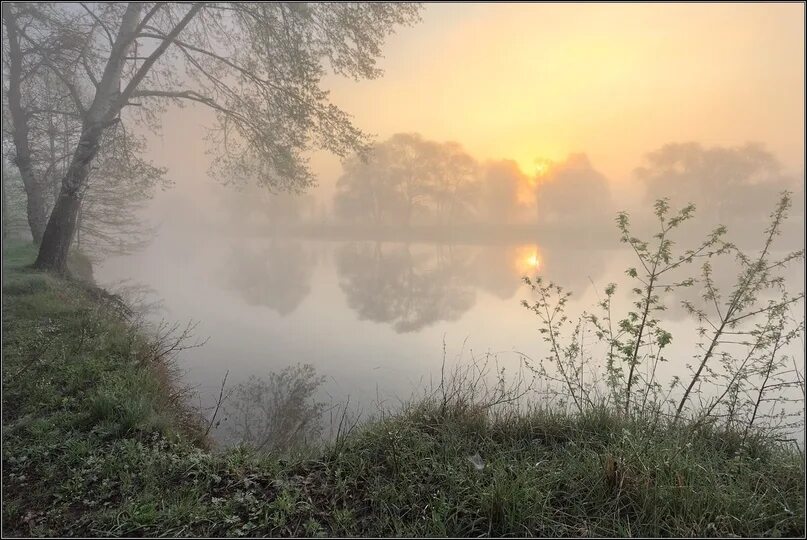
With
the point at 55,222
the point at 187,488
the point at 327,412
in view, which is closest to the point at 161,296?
the point at 55,222

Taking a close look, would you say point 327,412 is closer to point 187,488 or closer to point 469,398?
point 469,398

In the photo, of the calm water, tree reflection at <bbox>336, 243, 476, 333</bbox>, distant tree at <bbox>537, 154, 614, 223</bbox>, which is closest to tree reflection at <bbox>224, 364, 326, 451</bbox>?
the calm water

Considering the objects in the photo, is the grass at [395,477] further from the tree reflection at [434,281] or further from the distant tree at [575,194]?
the distant tree at [575,194]

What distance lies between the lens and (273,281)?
16625 mm

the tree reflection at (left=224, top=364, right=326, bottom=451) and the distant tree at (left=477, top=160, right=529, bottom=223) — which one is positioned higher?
the distant tree at (left=477, top=160, right=529, bottom=223)

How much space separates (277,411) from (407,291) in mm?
9070

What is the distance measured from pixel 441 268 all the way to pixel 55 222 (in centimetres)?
1530

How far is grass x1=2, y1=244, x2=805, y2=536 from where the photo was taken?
2404mm

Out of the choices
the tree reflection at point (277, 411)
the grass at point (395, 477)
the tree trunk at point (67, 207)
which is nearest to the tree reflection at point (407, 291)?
the tree reflection at point (277, 411)

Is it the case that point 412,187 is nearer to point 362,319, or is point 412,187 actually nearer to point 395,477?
point 362,319

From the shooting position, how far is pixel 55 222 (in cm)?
800

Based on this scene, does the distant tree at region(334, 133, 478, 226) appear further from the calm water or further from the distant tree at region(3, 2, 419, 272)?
the distant tree at region(3, 2, 419, 272)

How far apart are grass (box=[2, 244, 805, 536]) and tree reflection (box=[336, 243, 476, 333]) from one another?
5.78 metres

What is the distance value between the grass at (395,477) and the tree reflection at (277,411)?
79 cm
